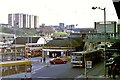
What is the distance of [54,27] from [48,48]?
36.7 metres

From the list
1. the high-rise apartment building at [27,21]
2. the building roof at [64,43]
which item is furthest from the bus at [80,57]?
the high-rise apartment building at [27,21]

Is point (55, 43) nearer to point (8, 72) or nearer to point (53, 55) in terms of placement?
point (53, 55)

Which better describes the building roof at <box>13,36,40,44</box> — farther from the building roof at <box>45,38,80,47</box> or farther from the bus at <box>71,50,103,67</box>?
the bus at <box>71,50,103,67</box>

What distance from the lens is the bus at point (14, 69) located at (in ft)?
46.3

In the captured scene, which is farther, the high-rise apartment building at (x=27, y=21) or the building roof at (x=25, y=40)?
the high-rise apartment building at (x=27, y=21)

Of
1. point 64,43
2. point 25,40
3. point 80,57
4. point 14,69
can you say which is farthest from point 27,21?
point 14,69

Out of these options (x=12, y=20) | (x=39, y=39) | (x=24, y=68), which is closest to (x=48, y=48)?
(x=39, y=39)

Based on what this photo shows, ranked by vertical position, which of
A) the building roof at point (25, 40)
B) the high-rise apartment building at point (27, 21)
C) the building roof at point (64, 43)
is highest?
the high-rise apartment building at point (27, 21)

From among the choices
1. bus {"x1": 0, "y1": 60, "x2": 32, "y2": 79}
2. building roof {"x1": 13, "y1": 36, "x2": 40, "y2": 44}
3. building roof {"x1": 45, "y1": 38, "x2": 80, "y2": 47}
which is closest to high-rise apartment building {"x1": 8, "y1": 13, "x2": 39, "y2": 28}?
building roof {"x1": 13, "y1": 36, "x2": 40, "y2": 44}

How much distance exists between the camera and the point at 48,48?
46281mm

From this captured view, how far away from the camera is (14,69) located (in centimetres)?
1509

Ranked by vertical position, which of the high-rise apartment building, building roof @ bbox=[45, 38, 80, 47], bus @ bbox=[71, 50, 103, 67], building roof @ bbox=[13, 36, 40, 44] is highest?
the high-rise apartment building

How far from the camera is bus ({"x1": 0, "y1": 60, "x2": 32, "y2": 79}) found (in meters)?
14.1

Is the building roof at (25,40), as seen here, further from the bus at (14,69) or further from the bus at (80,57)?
the bus at (14,69)
